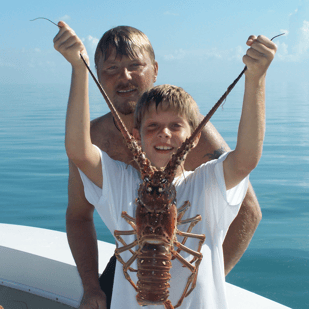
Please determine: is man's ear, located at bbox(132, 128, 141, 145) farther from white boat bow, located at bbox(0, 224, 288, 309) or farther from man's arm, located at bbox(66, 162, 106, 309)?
white boat bow, located at bbox(0, 224, 288, 309)

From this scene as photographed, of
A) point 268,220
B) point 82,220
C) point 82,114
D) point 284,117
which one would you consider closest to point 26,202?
point 268,220

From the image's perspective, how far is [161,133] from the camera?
6.66 feet

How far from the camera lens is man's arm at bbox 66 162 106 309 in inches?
111

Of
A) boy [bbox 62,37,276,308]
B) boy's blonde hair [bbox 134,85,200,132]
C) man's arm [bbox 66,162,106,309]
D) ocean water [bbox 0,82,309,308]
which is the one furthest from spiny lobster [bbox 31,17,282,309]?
ocean water [bbox 0,82,309,308]

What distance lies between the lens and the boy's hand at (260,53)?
1676mm

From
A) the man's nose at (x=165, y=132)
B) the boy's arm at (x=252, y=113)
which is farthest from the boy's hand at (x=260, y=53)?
the man's nose at (x=165, y=132)

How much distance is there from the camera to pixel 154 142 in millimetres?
2049

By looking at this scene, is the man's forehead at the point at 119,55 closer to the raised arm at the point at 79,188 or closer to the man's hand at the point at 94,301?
the raised arm at the point at 79,188

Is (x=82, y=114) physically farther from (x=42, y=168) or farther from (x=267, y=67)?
(x=42, y=168)

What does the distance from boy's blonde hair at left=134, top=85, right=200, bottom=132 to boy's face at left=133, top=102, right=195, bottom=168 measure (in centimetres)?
3

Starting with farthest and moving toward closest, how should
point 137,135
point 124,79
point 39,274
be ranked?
point 39,274
point 124,79
point 137,135

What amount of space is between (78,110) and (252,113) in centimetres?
93

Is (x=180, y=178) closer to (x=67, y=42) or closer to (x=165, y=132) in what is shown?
(x=165, y=132)

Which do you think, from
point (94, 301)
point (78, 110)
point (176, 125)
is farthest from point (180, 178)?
point (94, 301)
